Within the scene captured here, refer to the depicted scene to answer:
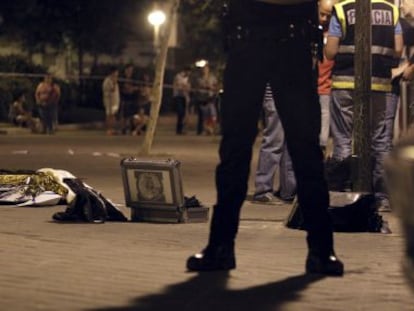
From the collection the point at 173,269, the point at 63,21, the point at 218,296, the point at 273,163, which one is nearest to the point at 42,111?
the point at 63,21

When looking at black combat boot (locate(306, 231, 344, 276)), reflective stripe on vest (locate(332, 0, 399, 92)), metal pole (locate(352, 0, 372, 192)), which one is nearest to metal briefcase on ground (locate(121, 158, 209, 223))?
metal pole (locate(352, 0, 372, 192))

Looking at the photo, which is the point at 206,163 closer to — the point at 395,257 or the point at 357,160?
the point at 357,160


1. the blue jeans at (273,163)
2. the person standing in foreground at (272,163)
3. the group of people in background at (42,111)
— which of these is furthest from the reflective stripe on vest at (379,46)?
the group of people in background at (42,111)

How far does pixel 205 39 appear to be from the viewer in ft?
173

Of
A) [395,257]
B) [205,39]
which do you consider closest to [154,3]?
[205,39]

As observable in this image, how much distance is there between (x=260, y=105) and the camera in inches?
298

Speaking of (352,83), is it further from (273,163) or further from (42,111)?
(42,111)

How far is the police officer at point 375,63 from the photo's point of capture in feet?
36.8

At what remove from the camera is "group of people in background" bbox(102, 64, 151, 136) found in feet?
103

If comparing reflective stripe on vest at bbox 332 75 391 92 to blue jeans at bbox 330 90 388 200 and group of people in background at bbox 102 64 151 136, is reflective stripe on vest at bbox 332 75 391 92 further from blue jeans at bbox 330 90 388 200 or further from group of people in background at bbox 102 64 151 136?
group of people in background at bbox 102 64 151 136

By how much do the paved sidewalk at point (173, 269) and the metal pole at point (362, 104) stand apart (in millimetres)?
466

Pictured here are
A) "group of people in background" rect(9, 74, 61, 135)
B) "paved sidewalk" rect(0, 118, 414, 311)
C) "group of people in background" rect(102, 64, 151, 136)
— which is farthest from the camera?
"group of people in background" rect(102, 64, 151, 136)

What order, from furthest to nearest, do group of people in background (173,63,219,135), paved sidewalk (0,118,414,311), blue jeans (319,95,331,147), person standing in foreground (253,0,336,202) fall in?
group of people in background (173,63,219,135) < blue jeans (319,95,331,147) < person standing in foreground (253,0,336,202) < paved sidewalk (0,118,414,311)

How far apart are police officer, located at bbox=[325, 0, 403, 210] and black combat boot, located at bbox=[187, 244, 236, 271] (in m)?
3.87
